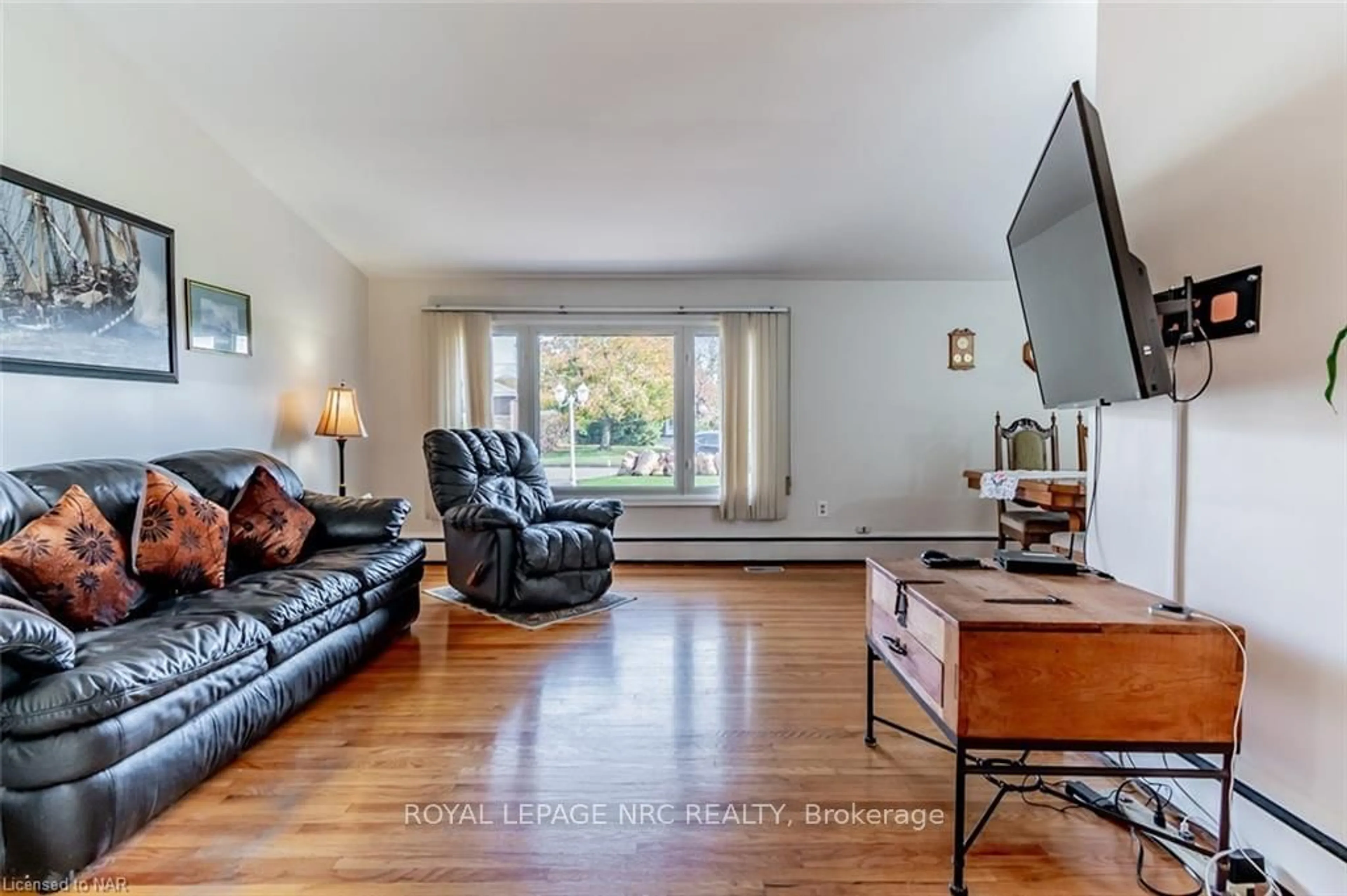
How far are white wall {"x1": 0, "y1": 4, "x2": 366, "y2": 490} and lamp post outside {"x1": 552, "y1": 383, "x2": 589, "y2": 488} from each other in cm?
142

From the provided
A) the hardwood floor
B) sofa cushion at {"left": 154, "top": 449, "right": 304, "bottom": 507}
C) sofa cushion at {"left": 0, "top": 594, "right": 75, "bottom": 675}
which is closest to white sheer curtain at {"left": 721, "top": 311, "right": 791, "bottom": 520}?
the hardwood floor

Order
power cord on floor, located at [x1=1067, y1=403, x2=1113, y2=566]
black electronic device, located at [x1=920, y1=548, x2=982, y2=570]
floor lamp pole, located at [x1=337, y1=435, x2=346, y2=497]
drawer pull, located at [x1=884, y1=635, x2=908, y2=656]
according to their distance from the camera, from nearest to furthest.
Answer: drawer pull, located at [x1=884, y1=635, x2=908, y2=656]
black electronic device, located at [x1=920, y1=548, x2=982, y2=570]
power cord on floor, located at [x1=1067, y1=403, x2=1113, y2=566]
floor lamp pole, located at [x1=337, y1=435, x2=346, y2=497]

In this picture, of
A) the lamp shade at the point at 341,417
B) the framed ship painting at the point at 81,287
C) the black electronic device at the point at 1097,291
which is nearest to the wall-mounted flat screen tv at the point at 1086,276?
the black electronic device at the point at 1097,291

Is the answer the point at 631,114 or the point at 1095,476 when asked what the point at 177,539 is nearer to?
the point at 631,114

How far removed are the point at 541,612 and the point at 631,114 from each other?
2.51 meters

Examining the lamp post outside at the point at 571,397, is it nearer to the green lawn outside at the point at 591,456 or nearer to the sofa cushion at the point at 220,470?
the green lawn outside at the point at 591,456

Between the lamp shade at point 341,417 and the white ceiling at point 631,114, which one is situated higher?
the white ceiling at point 631,114

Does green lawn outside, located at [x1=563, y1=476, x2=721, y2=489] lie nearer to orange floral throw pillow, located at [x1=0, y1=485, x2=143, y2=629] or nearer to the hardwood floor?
the hardwood floor

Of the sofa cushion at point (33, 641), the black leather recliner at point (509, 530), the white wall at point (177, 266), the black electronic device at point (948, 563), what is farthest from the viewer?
the black leather recliner at point (509, 530)

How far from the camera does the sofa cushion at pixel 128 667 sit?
144 cm

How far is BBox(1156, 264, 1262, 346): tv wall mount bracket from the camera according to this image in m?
1.47

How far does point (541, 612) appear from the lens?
3.48 meters

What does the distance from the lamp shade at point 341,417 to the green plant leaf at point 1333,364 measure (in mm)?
4183

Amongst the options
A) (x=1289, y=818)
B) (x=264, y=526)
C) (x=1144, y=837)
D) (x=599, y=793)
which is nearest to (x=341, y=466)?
(x=264, y=526)
